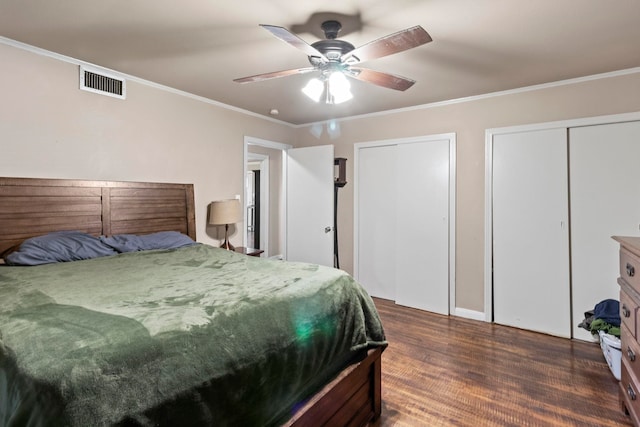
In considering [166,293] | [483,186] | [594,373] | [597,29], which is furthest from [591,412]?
[166,293]

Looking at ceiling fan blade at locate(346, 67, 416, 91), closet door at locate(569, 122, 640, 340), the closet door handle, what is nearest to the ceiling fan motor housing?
ceiling fan blade at locate(346, 67, 416, 91)

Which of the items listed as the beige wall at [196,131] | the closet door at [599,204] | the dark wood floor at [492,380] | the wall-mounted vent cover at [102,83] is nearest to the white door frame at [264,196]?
the beige wall at [196,131]

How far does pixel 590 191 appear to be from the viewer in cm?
300

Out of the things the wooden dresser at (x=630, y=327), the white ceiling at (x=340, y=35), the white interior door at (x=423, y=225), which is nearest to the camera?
the wooden dresser at (x=630, y=327)

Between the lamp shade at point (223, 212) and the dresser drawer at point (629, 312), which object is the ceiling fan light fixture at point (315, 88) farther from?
the dresser drawer at point (629, 312)

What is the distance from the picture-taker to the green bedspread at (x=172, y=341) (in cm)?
89

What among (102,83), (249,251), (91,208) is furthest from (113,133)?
(249,251)

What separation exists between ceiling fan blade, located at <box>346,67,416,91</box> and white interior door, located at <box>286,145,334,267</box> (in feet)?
6.60

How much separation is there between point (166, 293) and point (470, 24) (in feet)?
7.83

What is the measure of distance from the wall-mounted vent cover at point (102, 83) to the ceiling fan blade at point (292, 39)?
2.03m

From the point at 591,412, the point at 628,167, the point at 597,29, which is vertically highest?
the point at 597,29

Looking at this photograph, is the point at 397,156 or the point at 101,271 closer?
the point at 101,271

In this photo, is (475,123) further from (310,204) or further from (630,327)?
(630,327)

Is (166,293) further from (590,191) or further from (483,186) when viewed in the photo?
(590,191)
